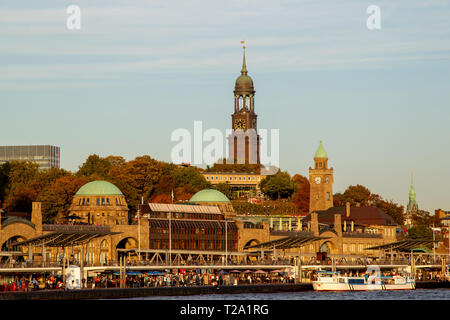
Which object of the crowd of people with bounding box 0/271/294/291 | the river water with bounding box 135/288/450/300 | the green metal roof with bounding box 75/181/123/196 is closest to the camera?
the crowd of people with bounding box 0/271/294/291

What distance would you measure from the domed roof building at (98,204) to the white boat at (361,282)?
36.2 meters

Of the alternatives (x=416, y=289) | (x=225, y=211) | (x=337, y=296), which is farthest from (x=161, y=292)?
(x=225, y=211)

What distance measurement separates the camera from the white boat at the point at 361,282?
141125mm

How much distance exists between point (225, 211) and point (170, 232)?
813 inches

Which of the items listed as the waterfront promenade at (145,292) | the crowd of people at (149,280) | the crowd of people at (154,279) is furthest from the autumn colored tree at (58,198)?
the waterfront promenade at (145,292)

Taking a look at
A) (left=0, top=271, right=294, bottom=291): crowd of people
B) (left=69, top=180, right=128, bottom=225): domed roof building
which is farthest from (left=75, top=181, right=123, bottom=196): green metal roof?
(left=0, top=271, right=294, bottom=291): crowd of people

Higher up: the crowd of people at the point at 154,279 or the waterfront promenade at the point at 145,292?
the crowd of people at the point at 154,279

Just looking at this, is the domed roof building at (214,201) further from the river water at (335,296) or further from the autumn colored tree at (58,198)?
the river water at (335,296)

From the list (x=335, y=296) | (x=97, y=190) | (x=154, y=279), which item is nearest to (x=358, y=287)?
(x=335, y=296)

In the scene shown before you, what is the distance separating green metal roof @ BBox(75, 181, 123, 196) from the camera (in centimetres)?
17062

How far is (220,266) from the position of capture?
14475 centimetres

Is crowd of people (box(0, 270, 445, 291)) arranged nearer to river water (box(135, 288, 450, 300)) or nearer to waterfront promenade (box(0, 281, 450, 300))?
waterfront promenade (box(0, 281, 450, 300))

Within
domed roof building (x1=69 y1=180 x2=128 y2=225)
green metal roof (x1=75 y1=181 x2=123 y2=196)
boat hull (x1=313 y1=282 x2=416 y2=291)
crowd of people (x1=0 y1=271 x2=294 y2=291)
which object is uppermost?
green metal roof (x1=75 y1=181 x2=123 y2=196)
